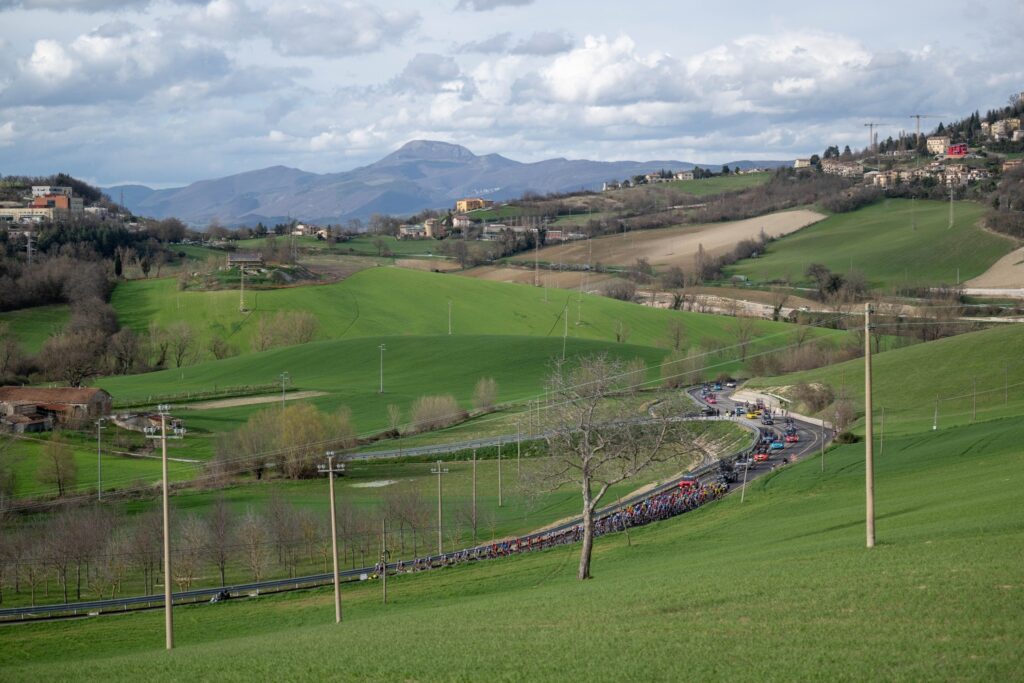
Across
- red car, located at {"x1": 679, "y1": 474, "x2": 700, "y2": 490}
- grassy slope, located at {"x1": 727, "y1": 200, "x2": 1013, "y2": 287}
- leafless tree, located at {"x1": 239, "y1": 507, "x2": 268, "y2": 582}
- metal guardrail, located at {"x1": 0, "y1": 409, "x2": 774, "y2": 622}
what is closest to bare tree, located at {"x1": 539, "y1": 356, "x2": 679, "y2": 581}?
metal guardrail, located at {"x1": 0, "y1": 409, "x2": 774, "y2": 622}

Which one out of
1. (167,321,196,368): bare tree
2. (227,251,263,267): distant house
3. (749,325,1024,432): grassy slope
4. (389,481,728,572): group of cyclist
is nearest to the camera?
(389,481,728,572): group of cyclist

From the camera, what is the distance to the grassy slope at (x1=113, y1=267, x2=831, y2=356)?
142500 mm

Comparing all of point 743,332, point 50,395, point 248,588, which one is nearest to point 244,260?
point 50,395

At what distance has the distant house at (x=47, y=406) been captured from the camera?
8906cm

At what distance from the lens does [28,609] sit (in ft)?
167

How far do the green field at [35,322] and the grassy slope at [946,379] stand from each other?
92.0 m

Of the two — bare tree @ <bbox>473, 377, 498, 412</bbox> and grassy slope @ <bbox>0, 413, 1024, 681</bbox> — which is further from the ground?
grassy slope @ <bbox>0, 413, 1024, 681</bbox>

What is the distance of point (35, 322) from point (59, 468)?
73547mm

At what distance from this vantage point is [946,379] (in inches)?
3378

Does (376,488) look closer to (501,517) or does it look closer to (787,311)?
(501,517)

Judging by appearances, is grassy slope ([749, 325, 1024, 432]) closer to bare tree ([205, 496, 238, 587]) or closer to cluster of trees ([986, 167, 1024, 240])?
bare tree ([205, 496, 238, 587])

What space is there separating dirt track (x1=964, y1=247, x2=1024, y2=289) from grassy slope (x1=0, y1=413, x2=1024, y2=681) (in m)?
102

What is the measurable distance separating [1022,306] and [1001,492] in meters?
103

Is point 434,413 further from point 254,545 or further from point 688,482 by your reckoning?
point 254,545
